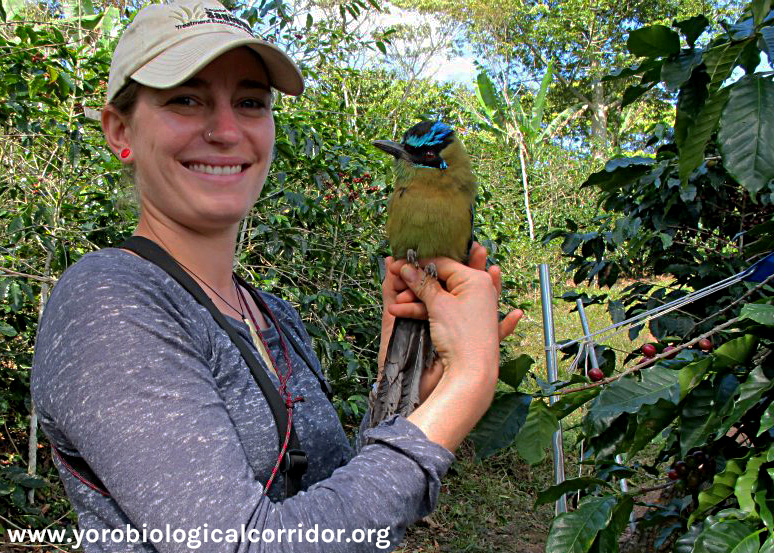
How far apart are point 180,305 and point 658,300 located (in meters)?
2.64

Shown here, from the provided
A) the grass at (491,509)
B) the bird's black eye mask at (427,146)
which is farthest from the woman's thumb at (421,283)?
the grass at (491,509)

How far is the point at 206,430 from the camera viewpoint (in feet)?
3.58

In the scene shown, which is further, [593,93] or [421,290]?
[593,93]

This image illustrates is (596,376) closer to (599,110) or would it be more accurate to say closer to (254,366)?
(254,366)

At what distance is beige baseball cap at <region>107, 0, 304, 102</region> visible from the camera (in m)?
1.34

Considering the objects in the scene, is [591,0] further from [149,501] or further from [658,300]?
[149,501]

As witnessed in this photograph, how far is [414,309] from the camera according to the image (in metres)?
1.69

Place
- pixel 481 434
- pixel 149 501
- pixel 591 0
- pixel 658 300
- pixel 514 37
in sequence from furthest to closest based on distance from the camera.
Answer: pixel 514 37 → pixel 591 0 → pixel 658 300 → pixel 481 434 → pixel 149 501

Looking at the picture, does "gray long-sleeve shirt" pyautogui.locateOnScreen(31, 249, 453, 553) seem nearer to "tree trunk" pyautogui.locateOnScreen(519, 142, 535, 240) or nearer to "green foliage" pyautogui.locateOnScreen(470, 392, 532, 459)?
"green foliage" pyautogui.locateOnScreen(470, 392, 532, 459)

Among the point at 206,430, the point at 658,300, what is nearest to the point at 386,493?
the point at 206,430

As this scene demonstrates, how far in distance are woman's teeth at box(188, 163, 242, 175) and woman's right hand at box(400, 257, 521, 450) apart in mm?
535

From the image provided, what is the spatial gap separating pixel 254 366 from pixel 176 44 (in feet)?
2.28

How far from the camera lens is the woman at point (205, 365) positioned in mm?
1058

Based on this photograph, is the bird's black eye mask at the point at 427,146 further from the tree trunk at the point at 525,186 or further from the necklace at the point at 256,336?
the tree trunk at the point at 525,186
